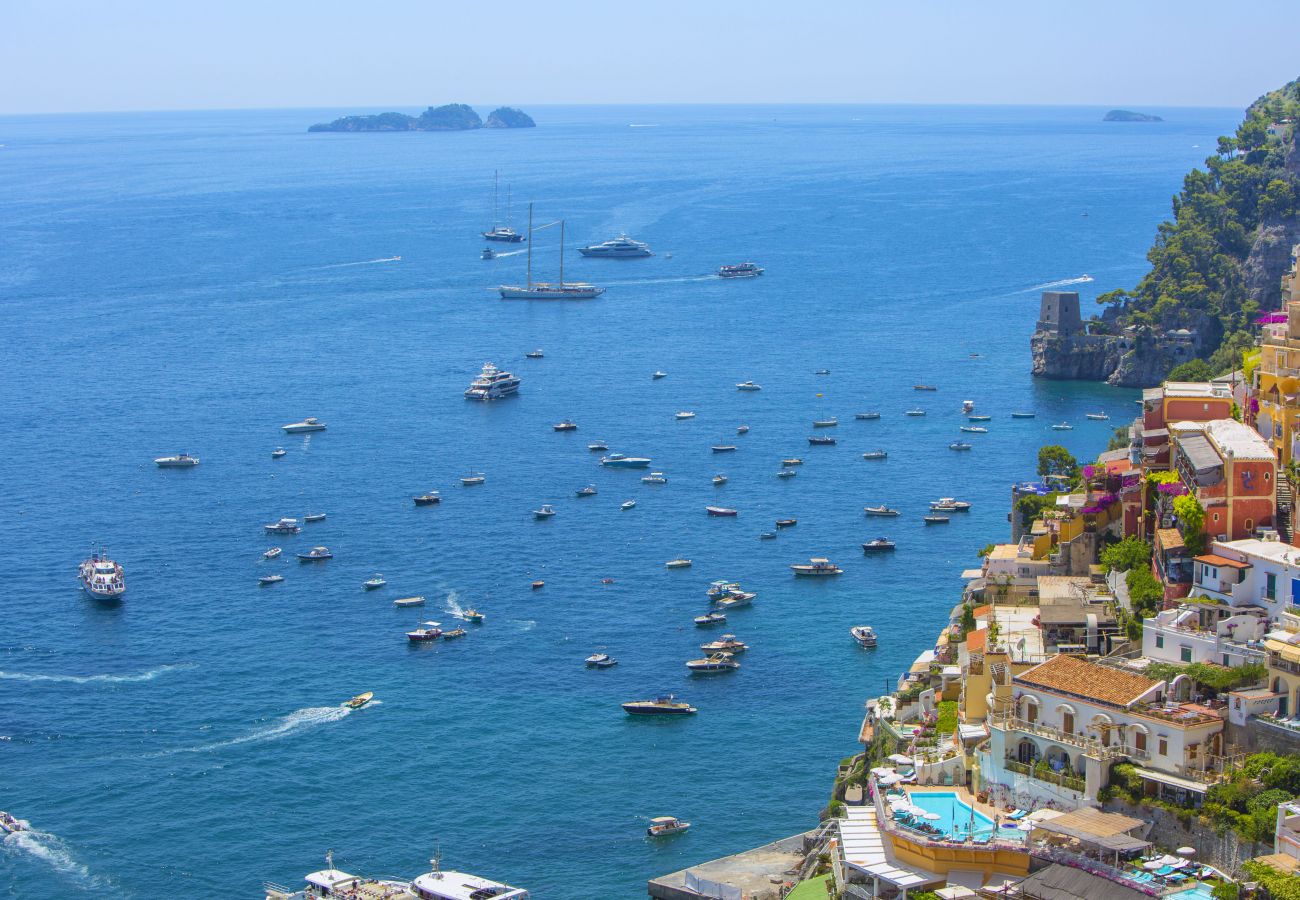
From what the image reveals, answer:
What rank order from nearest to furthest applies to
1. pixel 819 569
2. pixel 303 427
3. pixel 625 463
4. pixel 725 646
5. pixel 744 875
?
pixel 744 875
pixel 725 646
pixel 819 569
pixel 625 463
pixel 303 427

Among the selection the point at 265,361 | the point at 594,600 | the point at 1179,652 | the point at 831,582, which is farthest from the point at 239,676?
the point at 265,361

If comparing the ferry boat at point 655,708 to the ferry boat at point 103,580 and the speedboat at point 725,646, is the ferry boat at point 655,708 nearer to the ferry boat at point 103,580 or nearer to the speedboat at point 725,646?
the speedboat at point 725,646

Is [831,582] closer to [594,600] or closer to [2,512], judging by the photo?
[594,600]

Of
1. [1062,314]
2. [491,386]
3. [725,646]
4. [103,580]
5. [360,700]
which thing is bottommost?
[360,700]

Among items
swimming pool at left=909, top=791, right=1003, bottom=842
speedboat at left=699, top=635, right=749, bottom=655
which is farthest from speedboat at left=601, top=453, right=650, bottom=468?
swimming pool at left=909, top=791, right=1003, bottom=842

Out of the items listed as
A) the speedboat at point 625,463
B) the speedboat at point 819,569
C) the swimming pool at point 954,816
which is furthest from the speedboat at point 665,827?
the speedboat at point 625,463

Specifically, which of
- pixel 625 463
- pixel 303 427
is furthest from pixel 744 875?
pixel 303 427

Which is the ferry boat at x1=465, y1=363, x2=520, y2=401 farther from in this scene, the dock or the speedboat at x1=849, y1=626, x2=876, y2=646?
the dock

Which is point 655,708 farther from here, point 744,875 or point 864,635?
point 744,875
